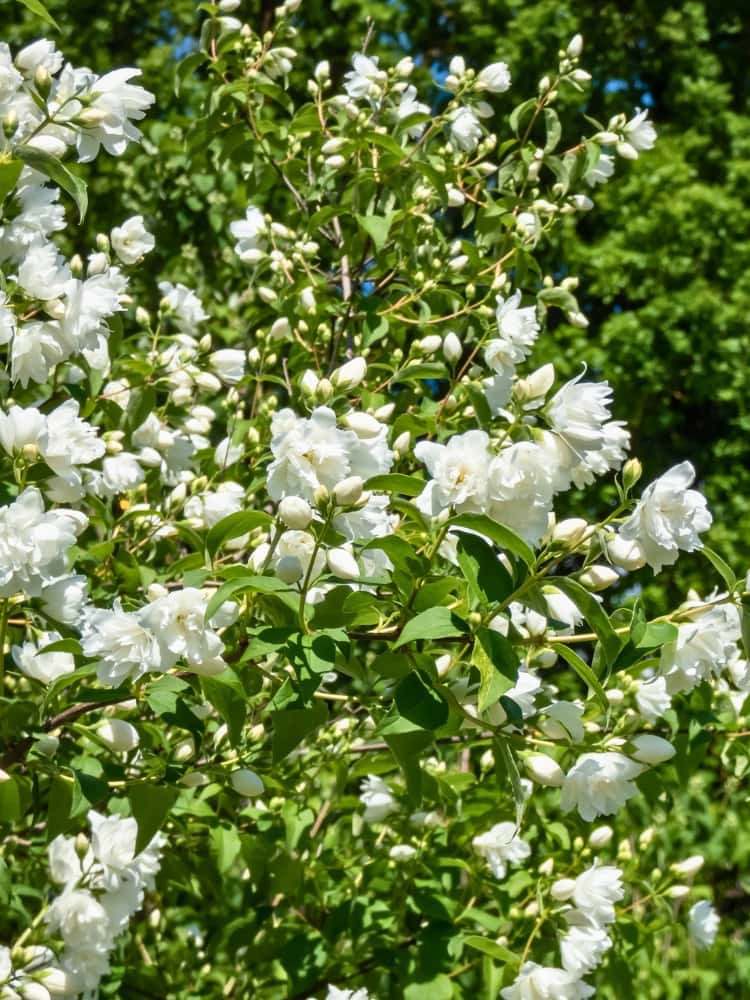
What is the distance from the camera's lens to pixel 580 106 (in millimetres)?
6566

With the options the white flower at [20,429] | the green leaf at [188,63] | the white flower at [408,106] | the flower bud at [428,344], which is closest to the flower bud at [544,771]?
the white flower at [20,429]

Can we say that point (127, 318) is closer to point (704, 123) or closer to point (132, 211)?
point (132, 211)

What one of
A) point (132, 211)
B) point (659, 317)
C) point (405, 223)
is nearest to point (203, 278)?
point (132, 211)

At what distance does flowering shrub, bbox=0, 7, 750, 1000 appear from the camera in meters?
1.25

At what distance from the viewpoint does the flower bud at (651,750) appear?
1489 millimetres

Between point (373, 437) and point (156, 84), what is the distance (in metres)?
4.35

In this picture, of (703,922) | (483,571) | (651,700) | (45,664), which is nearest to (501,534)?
(483,571)

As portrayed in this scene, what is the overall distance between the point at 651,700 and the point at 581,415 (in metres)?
0.49

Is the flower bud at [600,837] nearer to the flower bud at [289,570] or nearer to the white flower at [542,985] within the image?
the white flower at [542,985]

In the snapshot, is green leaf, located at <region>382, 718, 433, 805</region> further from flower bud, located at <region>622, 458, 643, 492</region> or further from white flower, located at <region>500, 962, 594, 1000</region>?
white flower, located at <region>500, 962, 594, 1000</region>

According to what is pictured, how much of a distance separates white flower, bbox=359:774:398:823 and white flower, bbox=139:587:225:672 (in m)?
0.92

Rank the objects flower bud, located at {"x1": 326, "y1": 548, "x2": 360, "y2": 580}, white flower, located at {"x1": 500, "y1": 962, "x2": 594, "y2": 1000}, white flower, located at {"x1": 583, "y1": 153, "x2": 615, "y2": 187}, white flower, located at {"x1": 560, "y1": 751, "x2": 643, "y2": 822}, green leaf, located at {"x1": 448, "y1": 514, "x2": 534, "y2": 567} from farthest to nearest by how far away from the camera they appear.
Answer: white flower, located at {"x1": 583, "y1": 153, "x2": 615, "y2": 187} → white flower, located at {"x1": 500, "y1": 962, "x2": 594, "y2": 1000} → white flower, located at {"x1": 560, "y1": 751, "x2": 643, "y2": 822} → flower bud, located at {"x1": 326, "y1": 548, "x2": 360, "y2": 580} → green leaf, located at {"x1": 448, "y1": 514, "x2": 534, "y2": 567}

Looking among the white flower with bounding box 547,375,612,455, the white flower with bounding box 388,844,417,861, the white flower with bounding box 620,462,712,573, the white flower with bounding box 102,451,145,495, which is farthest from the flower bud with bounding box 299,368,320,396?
the white flower with bounding box 388,844,417,861

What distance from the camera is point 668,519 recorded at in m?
1.26
